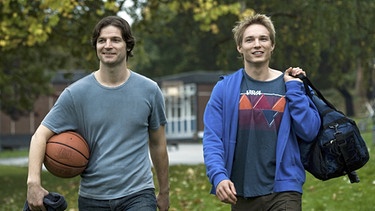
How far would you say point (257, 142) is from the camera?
5402mm

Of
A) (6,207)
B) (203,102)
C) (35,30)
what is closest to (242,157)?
(6,207)

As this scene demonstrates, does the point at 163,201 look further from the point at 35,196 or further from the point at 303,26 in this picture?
the point at 303,26

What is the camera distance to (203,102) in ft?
158

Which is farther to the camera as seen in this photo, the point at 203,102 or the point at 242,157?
the point at 203,102

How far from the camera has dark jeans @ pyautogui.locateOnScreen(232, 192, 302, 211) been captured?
537 centimetres

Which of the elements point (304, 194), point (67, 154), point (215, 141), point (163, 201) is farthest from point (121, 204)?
point (304, 194)

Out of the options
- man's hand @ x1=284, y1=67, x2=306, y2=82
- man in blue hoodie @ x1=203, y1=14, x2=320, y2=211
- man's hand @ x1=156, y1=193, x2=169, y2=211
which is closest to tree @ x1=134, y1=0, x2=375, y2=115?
man's hand @ x1=156, y1=193, x2=169, y2=211

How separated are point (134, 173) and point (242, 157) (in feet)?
2.24

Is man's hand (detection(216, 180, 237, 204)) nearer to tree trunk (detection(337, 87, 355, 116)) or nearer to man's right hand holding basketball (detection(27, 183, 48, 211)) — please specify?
man's right hand holding basketball (detection(27, 183, 48, 211))

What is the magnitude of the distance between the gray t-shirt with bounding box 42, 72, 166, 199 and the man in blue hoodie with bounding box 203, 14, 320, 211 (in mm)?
439

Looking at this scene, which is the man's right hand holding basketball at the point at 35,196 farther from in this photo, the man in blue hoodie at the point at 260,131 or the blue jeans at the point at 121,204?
the man in blue hoodie at the point at 260,131

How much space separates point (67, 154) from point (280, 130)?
1.34 m

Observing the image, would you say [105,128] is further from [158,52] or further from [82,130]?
[158,52]

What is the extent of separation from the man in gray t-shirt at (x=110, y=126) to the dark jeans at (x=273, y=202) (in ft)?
1.94
